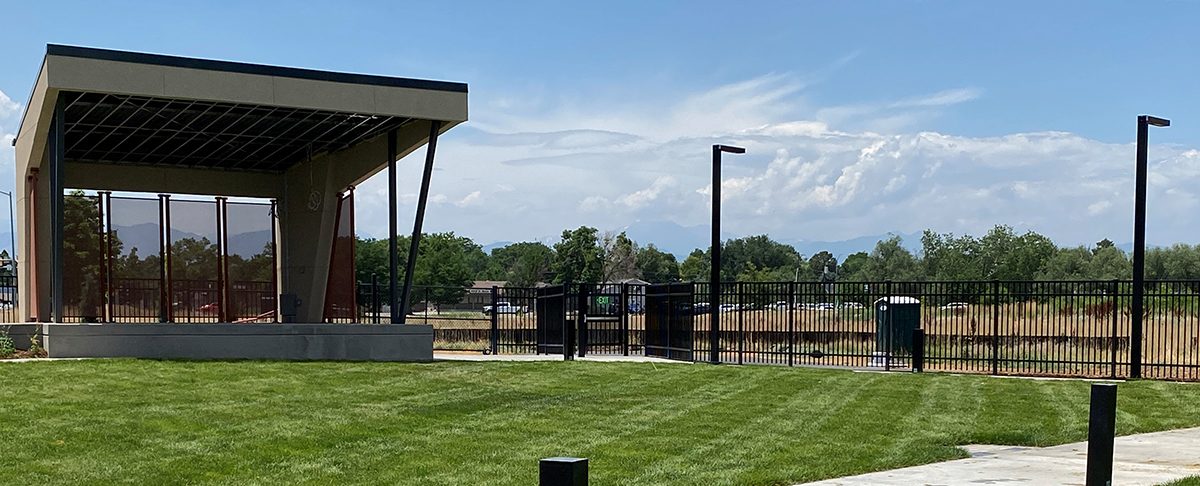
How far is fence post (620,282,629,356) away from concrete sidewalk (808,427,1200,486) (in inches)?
681

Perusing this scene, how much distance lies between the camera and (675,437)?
42.5ft

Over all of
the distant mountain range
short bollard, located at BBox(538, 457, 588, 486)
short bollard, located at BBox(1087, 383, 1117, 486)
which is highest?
the distant mountain range

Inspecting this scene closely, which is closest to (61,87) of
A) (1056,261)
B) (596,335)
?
(596,335)

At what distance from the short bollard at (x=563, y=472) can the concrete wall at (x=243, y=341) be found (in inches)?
733

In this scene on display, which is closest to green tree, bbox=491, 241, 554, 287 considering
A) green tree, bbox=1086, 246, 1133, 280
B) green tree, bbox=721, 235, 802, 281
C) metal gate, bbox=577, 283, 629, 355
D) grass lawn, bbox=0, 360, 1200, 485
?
green tree, bbox=721, 235, 802, 281

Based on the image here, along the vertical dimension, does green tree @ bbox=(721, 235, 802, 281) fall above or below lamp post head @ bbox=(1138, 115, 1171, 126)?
below

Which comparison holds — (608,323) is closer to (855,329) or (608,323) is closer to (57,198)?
(855,329)

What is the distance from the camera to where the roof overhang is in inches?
832

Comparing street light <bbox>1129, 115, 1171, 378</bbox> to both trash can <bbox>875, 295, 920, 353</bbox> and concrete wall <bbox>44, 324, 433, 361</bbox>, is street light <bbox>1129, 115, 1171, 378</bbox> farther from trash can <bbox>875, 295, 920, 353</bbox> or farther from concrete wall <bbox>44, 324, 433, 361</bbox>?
concrete wall <bbox>44, 324, 433, 361</bbox>

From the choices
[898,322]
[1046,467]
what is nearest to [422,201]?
[898,322]

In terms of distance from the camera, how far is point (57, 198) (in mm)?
21750

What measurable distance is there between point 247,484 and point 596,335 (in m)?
21.4

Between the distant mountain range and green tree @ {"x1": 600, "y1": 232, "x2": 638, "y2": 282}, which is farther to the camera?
green tree @ {"x1": 600, "y1": 232, "x2": 638, "y2": 282}

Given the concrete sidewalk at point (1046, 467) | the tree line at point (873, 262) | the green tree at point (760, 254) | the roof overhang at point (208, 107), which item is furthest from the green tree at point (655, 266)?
the concrete sidewalk at point (1046, 467)
